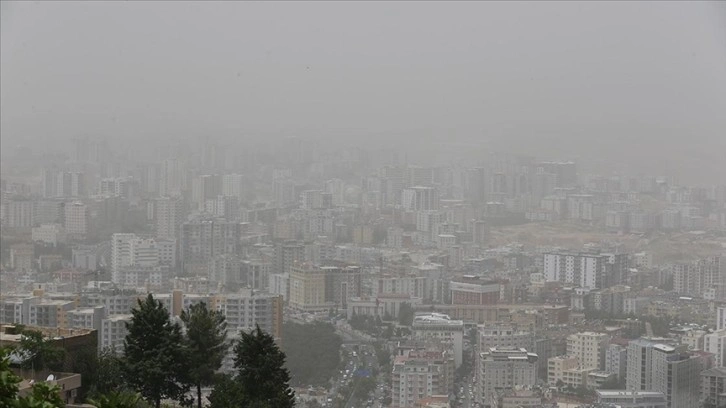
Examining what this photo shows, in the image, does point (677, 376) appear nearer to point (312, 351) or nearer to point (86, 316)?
point (312, 351)

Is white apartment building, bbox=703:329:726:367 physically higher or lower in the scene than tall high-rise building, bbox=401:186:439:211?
lower

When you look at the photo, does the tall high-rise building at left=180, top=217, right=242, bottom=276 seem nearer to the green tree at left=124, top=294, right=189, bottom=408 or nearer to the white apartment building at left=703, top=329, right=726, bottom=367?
the white apartment building at left=703, top=329, right=726, bottom=367

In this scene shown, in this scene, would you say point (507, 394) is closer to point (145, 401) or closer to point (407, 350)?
point (407, 350)

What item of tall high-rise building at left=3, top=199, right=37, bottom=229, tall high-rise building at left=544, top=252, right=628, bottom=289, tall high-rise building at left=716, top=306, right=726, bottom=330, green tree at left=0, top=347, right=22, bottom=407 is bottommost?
tall high-rise building at left=716, top=306, right=726, bottom=330

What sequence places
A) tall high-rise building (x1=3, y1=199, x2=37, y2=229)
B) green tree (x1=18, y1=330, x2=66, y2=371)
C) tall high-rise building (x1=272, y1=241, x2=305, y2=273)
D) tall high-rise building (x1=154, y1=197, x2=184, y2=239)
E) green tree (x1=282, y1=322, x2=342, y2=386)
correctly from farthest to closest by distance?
1. tall high-rise building (x1=3, y1=199, x2=37, y2=229)
2. tall high-rise building (x1=154, y1=197, x2=184, y2=239)
3. tall high-rise building (x1=272, y1=241, x2=305, y2=273)
4. green tree (x1=282, y1=322, x2=342, y2=386)
5. green tree (x1=18, y1=330, x2=66, y2=371)

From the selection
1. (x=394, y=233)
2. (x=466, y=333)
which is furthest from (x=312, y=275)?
(x=466, y=333)

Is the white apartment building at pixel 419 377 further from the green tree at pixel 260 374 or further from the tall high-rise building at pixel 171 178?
the tall high-rise building at pixel 171 178

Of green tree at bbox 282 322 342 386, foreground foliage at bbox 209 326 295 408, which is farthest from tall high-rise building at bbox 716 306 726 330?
foreground foliage at bbox 209 326 295 408
